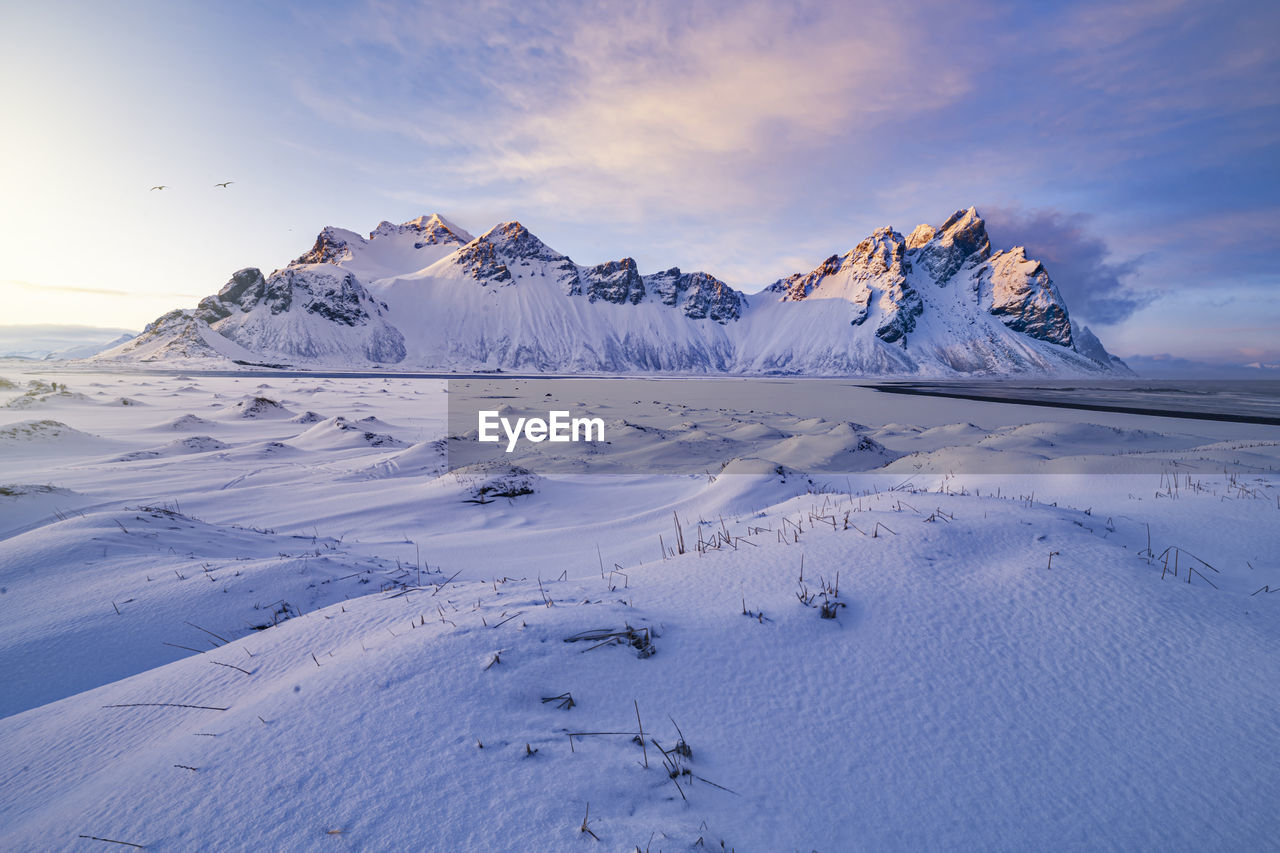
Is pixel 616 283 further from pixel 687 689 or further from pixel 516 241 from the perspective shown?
pixel 687 689

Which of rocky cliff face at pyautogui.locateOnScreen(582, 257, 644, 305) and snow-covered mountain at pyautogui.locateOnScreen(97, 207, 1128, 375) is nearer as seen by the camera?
snow-covered mountain at pyautogui.locateOnScreen(97, 207, 1128, 375)

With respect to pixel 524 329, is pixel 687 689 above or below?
below

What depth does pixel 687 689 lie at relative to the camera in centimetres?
238

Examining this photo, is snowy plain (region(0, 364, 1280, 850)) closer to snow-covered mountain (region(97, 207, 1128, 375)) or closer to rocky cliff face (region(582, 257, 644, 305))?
snow-covered mountain (region(97, 207, 1128, 375))

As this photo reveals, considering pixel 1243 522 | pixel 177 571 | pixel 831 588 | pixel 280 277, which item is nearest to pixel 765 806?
pixel 831 588

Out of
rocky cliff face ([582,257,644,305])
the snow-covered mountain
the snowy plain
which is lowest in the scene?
the snowy plain

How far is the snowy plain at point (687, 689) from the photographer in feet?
5.72

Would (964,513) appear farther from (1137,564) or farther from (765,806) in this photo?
(765,806)

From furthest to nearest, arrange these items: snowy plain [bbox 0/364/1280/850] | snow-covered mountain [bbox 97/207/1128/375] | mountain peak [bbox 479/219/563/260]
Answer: mountain peak [bbox 479/219/563/260] < snow-covered mountain [bbox 97/207/1128/375] < snowy plain [bbox 0/364/1280/850]

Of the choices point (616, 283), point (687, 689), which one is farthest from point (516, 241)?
point (687, 689)

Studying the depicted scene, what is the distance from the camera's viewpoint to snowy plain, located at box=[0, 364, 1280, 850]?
1.74 m

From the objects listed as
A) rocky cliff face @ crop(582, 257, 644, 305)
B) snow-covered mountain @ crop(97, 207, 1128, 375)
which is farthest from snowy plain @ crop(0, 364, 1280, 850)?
rocky cliff face @ crop(582, 257, 644, 305)

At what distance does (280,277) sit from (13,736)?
593ft

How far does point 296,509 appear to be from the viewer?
29.0 ft
